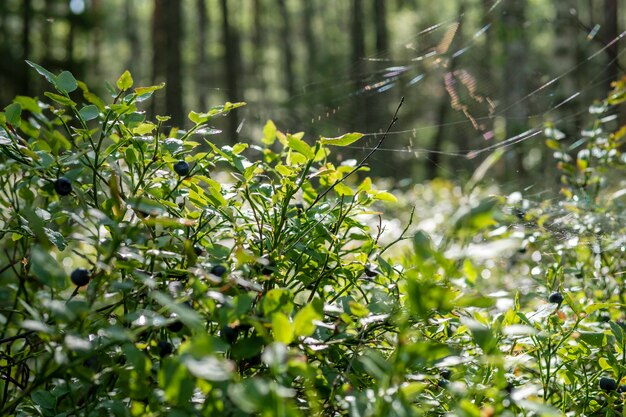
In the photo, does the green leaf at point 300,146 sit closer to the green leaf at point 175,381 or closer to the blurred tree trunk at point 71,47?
the green leaf at point 175,381

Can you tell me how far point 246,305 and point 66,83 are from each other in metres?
0.69

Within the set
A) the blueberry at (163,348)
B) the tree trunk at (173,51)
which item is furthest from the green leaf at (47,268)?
the tree trunk at (173,51)

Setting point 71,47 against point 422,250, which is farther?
point 71,47

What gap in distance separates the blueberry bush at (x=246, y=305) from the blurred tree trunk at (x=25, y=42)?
16518mm

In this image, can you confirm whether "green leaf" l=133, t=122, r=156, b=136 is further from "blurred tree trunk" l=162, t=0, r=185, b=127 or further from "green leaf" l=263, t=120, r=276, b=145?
"blurred tree trunk" l=162, t=0, r=185, b=127

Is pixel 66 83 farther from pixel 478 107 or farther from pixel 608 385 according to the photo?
pixel 478 107

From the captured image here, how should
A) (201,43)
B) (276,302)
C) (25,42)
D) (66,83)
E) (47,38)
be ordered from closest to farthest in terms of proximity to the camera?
(276,302)
(66,83)
(25,42)
(47,38)
(201,43)

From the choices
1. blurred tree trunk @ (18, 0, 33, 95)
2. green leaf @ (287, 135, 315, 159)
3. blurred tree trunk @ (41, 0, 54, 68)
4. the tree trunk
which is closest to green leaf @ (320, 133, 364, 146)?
green leaf @ (287, 135, 315, 159)

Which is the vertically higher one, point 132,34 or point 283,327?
point 132,34

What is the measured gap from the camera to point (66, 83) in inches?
54.3

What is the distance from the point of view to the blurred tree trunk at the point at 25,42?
16.9 meters

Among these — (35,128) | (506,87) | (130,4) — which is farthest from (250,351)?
(130,4)

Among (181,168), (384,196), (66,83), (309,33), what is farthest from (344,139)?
(309,33)

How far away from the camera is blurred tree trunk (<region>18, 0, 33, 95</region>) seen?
55.6 ft
